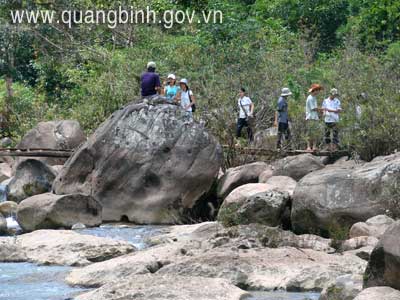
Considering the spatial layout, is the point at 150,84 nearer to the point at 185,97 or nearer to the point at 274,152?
the point at 185,97

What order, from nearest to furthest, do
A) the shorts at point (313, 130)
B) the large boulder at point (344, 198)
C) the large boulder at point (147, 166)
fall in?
the large boulder at point (344, 198) → the large boulder at point (147, 166) → the shorts at point (313, 130)

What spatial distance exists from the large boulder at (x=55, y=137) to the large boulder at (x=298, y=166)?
6523mm

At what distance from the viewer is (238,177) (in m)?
17.8

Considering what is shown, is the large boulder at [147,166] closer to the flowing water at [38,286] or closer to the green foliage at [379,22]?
the flowing water at [38,286]

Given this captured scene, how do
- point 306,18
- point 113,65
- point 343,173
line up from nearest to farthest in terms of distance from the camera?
point 343,173 → point 113,65 → point 306,18

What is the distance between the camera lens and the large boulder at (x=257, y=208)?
46.4 ft

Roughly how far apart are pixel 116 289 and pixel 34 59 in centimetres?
2422

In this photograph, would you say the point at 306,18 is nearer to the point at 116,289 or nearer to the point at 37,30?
the point at 37,30

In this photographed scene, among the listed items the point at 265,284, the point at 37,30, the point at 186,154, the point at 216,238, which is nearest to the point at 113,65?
the point at 37,30

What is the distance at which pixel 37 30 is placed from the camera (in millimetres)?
32062

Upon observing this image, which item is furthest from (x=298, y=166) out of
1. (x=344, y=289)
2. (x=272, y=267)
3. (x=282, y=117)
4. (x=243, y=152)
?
(x=344, y=289)

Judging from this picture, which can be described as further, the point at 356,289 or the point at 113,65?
the point at 113,65

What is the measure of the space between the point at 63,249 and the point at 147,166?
16.4 ft

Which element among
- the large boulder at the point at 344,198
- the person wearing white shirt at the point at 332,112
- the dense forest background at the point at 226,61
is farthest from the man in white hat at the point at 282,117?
the large boulder at the point at 344,198
